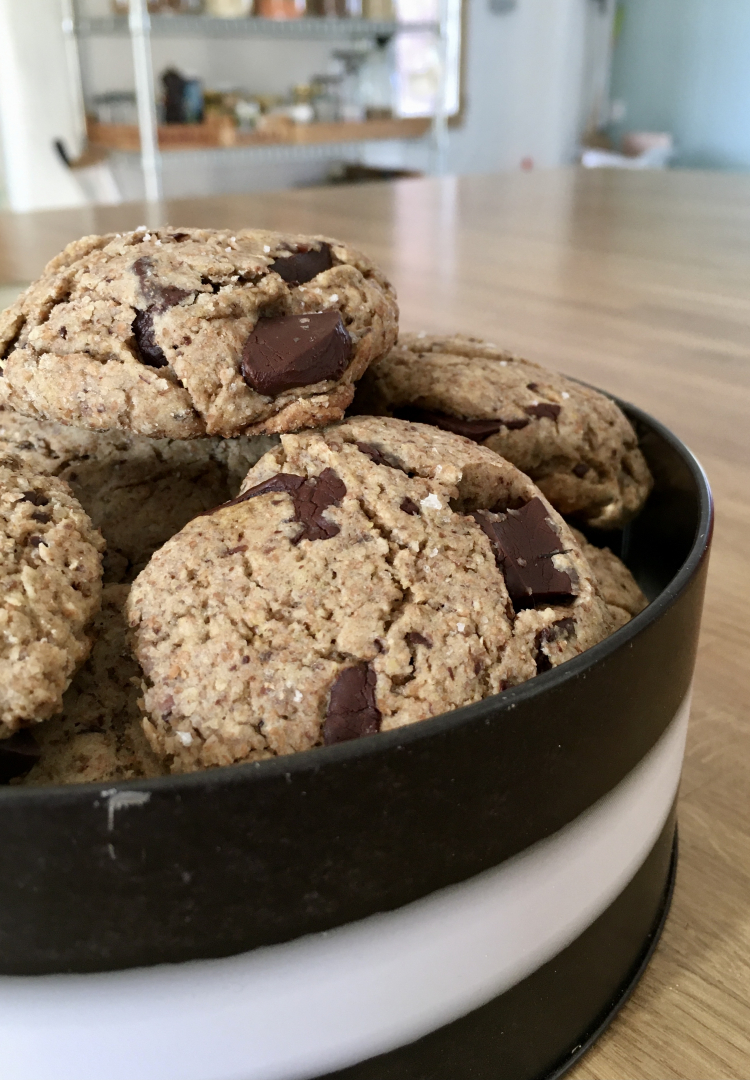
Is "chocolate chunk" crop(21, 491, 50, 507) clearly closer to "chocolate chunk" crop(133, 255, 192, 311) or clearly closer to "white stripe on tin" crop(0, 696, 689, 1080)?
"chocolate chunk" crop(133, 255, 192, 311)

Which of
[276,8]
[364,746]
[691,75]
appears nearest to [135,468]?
[364,746]

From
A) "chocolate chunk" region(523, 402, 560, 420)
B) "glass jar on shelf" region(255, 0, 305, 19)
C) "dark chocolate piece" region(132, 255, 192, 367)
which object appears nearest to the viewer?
"dark chocolate piece" region(132, 255, 192, 367)

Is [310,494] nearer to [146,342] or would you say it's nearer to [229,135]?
[146,342]

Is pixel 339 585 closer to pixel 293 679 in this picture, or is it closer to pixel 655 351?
pixel 293 679

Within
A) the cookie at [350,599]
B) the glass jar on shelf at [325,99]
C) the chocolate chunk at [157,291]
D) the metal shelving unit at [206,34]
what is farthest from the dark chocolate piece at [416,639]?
the glass jar on shelf at [325,99]

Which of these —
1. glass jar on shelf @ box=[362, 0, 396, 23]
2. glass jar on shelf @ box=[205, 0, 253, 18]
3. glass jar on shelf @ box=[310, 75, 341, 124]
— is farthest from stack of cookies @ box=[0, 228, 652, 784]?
glass jar on shelf @ box=[362, 0, 396, 23]
